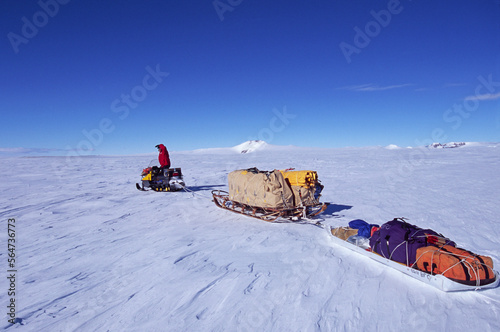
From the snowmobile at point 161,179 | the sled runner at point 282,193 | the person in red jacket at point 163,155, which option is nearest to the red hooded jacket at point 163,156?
the person in red jacket at point 163,155

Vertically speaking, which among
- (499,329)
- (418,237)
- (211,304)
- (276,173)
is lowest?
(499,329)

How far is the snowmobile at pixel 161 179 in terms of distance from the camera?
1012 cm

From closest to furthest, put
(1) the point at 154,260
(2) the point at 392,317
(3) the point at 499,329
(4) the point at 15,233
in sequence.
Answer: (3) the point at 499,329, (2) the point at 392,317, (1) the point at 154,260, (4) the point at 15,233

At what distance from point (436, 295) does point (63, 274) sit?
5.01m

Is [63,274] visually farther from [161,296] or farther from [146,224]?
[146,224]

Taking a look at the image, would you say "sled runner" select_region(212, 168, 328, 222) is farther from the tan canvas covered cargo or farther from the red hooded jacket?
the red hooded jacket

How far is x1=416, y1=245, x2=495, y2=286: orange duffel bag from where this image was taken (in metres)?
3.09

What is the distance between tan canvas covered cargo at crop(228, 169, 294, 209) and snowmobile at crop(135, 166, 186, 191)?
463 centimetres

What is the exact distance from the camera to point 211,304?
306 centimetres

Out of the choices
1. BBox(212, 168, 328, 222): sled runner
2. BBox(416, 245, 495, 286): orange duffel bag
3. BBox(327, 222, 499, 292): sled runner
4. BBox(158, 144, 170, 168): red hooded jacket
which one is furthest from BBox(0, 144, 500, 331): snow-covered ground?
BBox(158, 144, 170, 168): red hooded jacket

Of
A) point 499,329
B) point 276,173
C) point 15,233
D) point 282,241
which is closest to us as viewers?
point 499,329

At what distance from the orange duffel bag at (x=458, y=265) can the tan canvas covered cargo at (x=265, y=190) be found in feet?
9.66

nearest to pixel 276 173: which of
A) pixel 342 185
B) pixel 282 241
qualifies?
pixel 282 241

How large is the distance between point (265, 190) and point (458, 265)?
360 cm
